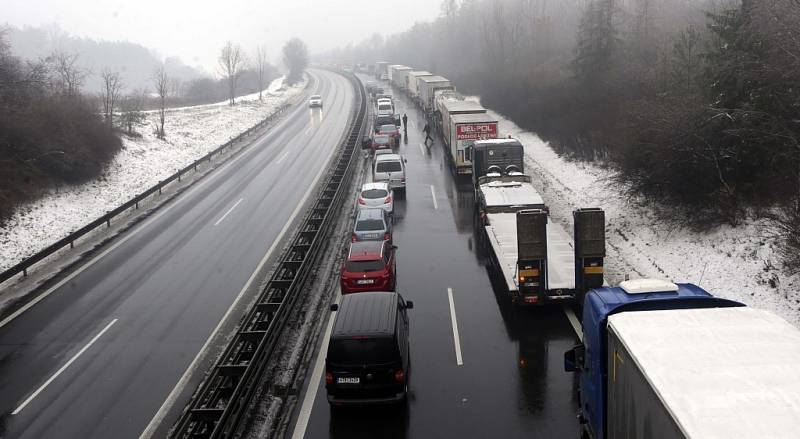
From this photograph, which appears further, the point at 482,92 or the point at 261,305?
the point at 482,92

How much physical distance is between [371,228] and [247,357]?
7.93m

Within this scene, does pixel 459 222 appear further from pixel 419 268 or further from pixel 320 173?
pixel 320 173

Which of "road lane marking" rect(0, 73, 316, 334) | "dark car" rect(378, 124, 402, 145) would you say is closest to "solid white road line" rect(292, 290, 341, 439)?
"road lane marking" rect(0, 73, 316, 334)

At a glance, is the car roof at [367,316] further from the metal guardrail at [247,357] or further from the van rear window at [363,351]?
the metal guardrail at [247,357]

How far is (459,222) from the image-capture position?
26.3 m

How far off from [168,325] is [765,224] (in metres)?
17.3

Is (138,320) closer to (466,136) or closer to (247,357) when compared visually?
(247,357)

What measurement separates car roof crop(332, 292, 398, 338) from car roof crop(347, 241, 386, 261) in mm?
3688

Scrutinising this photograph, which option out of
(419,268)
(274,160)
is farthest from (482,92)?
(419,268)

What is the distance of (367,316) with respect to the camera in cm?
1223

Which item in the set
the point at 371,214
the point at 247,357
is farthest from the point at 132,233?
the point at 247,357

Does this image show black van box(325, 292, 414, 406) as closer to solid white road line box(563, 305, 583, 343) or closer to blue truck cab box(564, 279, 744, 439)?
blue truck cab box(564, 279, 744, 439)

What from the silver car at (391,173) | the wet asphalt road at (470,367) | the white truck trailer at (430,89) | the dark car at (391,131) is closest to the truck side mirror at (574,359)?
the wet asphalt road at (470,367)

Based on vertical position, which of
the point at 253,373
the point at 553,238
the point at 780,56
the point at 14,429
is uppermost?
the point at 780,56
